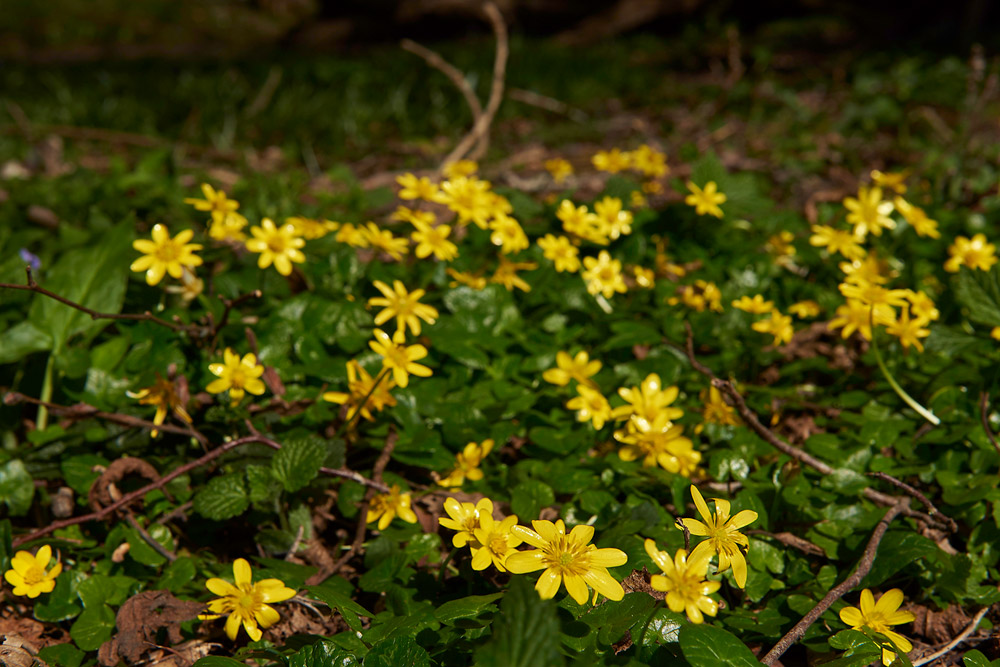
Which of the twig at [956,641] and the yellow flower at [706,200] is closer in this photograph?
the twig at [956,641]

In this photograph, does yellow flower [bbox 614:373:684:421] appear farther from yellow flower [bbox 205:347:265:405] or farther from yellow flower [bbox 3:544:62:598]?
yellow flower [bbox 3:544:62:598]

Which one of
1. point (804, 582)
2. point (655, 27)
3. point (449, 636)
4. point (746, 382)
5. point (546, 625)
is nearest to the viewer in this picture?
point (546, 625)

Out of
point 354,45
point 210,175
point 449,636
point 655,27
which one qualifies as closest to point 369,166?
point 210,175

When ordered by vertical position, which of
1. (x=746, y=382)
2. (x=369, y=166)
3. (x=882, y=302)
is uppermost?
(x=882, y=302)

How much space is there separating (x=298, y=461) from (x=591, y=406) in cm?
81

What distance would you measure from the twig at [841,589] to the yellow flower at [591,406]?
68 cm

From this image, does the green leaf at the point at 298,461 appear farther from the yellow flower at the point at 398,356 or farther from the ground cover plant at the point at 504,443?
the yellow flower at the point at 398,356

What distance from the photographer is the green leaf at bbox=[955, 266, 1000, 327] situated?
200 centimetres

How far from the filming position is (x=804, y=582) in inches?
63.3

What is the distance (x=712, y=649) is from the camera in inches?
47.5

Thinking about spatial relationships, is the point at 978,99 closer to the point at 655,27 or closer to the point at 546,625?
the point at 546,625

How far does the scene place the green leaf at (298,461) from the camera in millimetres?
1647

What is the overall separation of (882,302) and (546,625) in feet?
5.32

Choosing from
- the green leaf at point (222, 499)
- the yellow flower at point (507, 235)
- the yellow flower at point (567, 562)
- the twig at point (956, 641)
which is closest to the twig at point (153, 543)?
the green leaf at point (222, 499)
